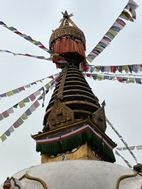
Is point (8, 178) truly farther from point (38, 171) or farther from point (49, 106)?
point (49, 106)

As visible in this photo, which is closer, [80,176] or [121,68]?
[80,176]

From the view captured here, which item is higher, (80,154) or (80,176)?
(80,176)

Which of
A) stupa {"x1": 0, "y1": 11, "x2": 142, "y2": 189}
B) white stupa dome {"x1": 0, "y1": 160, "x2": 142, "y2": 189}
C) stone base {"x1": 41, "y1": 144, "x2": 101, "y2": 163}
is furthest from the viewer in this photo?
stone base {"x1": 41, "y1": 144, "x2": 101, "y2": 163}

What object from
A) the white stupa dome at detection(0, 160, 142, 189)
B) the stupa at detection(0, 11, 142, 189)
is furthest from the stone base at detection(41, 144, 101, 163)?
the white stupa dome at detection(0, 160, 142, 189)

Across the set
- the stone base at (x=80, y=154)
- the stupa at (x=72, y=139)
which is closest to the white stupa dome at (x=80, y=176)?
the stupa at (x=72, y=139)

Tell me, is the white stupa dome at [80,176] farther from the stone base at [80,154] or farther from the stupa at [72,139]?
the stone base at [80,154]

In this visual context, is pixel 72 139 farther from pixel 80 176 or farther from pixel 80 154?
pixel 80 176

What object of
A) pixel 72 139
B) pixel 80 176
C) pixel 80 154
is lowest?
pixel 80 154

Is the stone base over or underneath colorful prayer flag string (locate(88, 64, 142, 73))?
underneath

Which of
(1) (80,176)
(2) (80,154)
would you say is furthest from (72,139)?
(1) (80,176)

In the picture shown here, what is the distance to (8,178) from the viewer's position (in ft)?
35.9

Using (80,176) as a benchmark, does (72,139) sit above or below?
above

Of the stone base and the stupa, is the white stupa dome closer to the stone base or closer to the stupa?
the stupa

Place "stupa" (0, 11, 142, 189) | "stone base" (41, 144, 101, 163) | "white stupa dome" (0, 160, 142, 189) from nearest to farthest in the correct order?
"white stupa dome" (0, 160, 142, 189) → "stupa" (0, 11, 142, 189) → "stone base" (41, 144, 101, 163)
